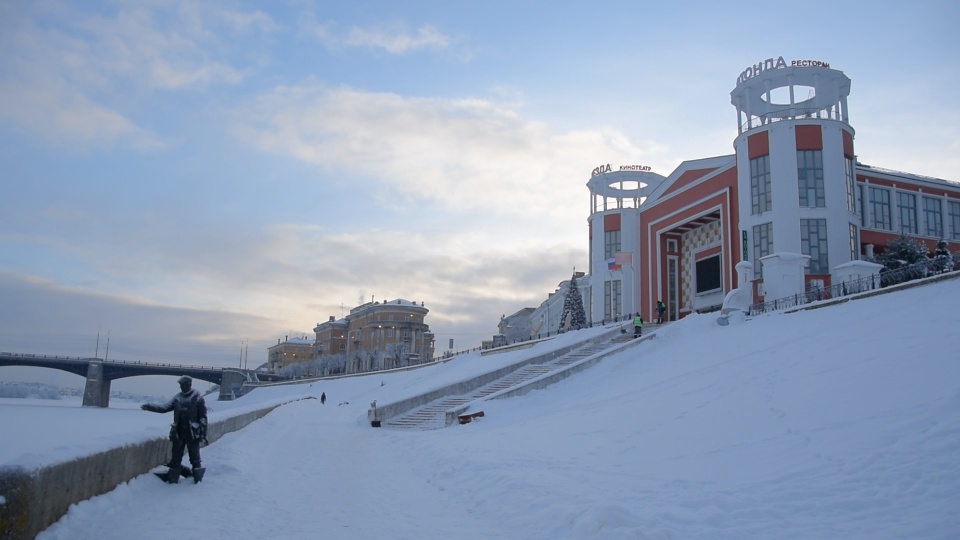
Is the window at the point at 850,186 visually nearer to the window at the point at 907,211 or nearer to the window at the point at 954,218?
the window at the point at 907,211

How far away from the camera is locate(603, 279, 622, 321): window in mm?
50250

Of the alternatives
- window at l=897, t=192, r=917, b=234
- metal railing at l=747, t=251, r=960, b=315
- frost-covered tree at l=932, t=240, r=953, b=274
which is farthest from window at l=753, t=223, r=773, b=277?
window at l=897, t=192, r=917, b=234

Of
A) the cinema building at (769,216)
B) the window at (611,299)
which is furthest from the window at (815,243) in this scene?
the window at (611,299)

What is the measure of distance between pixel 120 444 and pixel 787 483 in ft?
27.5

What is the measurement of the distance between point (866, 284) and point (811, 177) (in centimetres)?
1011

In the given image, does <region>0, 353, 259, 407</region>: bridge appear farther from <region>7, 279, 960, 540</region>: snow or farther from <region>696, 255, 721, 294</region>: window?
<region>7, 279, 960, 540</region>: snow

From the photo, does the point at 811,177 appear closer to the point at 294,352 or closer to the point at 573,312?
the point at 573,312

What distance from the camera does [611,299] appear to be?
167 ft

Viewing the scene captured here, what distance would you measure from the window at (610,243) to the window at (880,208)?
57.1 feet

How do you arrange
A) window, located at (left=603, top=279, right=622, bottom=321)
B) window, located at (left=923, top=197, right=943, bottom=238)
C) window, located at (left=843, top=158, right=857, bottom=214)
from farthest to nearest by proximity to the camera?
1. window, located at (left=603, top=279, right=622, bottom=321)
2. window, located at (left=923, top=197, right=943, bottom=238)
3. window, located at (left=843, top=158, right=857, bottom=214)

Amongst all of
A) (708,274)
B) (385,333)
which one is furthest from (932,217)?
(385,333)

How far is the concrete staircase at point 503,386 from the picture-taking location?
22.3 m

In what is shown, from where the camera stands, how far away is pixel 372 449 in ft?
55.7

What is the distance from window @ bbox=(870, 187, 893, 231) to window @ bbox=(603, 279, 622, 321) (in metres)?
17.4
